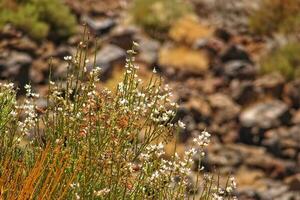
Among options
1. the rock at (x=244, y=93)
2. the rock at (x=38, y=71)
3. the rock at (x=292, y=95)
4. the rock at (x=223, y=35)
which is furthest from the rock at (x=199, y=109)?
the rock at (x=223, y=35)

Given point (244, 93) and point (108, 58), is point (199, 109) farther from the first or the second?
point (108, 58)

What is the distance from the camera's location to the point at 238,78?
20.1 m

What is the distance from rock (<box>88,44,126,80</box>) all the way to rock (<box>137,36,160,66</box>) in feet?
3.59

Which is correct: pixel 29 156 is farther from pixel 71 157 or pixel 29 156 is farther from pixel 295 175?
pixel 295 175

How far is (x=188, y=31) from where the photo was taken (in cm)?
2272

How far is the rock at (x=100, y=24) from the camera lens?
21.0 meters

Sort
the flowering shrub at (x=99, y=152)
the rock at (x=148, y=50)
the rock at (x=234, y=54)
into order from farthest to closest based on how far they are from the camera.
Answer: the rock at (x=234, y=54) → the rock at (x=148, y=50) → the flowering shrub at (x=99, y=152)

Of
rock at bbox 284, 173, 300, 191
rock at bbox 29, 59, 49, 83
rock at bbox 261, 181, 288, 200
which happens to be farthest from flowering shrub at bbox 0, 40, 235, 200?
rock at bbox 29, 59, 49, 83

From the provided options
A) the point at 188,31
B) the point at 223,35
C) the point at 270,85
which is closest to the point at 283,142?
the point at 270,85

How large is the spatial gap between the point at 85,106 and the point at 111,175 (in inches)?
31.2

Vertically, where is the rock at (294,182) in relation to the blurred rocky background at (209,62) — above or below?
below

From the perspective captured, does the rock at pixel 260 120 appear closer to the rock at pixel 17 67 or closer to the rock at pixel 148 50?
the rock at pixel 148 50

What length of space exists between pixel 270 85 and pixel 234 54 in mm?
1877

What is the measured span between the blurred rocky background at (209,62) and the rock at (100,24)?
32mm
